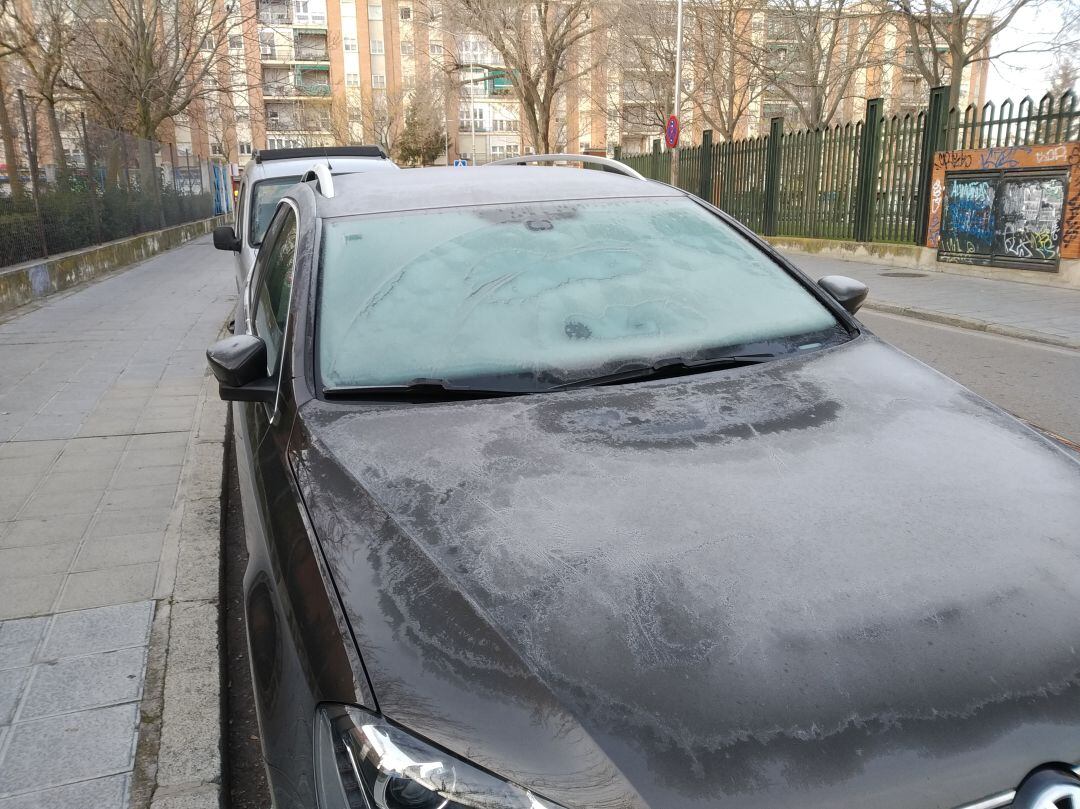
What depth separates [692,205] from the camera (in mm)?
3076

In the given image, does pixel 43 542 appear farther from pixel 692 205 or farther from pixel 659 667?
pixel 659 667

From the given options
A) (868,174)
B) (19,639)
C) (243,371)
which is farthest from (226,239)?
(868,174)

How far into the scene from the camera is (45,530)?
156 inches

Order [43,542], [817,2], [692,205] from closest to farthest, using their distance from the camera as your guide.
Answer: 1. [692,205]
2. [43,542]
3. [817,2]

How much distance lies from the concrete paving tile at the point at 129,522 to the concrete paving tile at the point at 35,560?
0.17 m

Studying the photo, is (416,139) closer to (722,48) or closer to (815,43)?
(722,48)

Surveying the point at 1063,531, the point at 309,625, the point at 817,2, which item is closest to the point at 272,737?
the point at 309,625

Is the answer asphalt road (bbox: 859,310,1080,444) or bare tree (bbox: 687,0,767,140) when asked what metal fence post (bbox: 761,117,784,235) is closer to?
asphalt road (bbox: 859,310,1080,444)

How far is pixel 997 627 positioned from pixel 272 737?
125 cm

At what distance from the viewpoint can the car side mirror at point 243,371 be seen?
92.4 inches

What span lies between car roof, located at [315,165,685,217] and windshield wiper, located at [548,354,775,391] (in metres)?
0.84

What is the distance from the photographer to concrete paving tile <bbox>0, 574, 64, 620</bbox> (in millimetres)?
3195

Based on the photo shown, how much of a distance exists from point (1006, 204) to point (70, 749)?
1406cm

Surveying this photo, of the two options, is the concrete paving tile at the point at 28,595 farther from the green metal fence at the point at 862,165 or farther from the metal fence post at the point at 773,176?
the metal fence post at the point at 773,176
